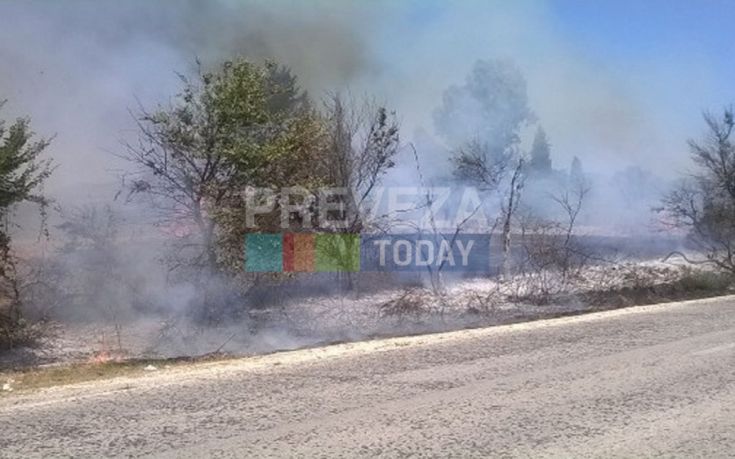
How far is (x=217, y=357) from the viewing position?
600cm

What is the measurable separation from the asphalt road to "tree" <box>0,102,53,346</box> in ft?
7.99

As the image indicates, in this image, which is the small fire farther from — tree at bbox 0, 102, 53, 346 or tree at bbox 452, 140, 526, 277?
tree at bbox 452, 140, 526, 277

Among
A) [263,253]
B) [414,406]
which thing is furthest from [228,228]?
[414,406]

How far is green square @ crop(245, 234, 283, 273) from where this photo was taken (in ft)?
26.0

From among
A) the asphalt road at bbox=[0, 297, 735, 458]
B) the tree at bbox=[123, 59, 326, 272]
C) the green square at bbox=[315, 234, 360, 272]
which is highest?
the tree at bbox=[123, 59, 326, 272]

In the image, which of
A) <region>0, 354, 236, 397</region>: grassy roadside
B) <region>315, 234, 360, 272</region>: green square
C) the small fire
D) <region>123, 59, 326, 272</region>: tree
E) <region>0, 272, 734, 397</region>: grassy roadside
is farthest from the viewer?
<region>315, 234, 360, 272</region>: green square

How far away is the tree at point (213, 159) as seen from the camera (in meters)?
7.46

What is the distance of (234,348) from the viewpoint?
6.51m

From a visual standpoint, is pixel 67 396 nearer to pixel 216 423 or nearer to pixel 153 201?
pixel 216 423

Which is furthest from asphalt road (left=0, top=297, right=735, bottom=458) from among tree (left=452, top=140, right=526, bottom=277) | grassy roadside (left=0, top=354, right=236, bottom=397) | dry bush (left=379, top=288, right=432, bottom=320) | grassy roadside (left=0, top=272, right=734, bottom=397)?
tree (left=452, top=140, right=526, bottom=277)

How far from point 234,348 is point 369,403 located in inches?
122

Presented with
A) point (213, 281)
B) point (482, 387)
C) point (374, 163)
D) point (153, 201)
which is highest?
point (374, 163)

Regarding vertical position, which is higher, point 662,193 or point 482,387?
point 662,193

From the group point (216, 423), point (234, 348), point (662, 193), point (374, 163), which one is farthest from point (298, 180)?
point (662, 193)
